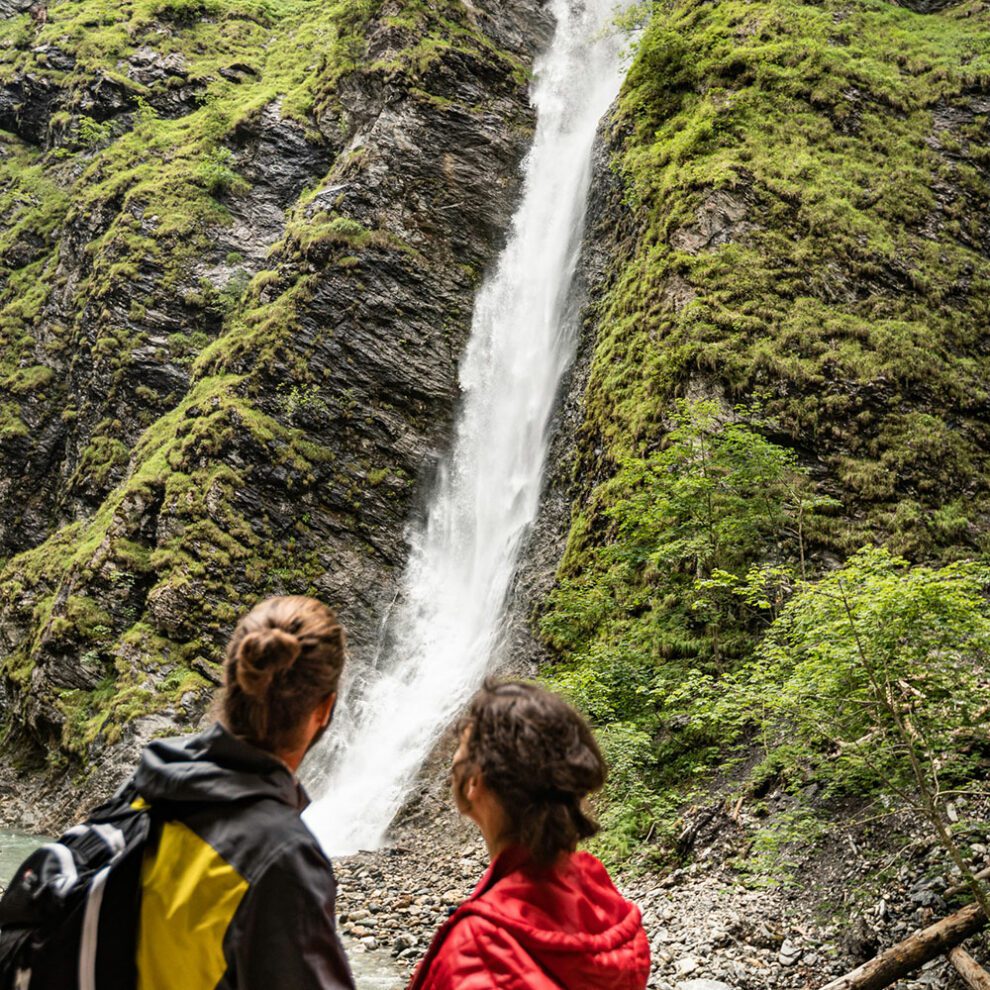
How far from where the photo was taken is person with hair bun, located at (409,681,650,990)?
1.70m

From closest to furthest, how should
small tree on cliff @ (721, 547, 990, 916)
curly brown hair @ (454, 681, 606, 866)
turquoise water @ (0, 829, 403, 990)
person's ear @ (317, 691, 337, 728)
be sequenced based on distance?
curly brown hair @ (454, 681, 606, 866)
person's ear @ (317, 691, 337, 728)
small tree on cliff @ (721, 547, 990, 916)
turquoise water @ (0, 829, 403, 990)

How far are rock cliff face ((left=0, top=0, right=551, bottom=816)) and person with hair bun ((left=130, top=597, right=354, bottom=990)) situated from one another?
1645 centimetres

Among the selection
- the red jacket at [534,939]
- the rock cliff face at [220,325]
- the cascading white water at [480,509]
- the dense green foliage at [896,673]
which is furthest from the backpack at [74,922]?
the rock cliff face at [220,325]

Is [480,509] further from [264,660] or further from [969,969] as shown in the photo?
[264,660]

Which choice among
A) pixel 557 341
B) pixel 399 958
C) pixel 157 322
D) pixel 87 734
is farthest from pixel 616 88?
pixel 399 958

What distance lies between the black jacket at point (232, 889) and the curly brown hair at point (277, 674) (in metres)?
0.11

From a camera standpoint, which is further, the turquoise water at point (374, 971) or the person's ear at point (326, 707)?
the turquoise water at point (374, 971)

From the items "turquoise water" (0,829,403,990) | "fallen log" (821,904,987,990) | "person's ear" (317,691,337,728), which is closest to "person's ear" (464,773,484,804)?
"person's ear" (317,691,337,728)

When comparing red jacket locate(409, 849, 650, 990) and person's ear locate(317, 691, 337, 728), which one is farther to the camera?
person's ear locate(317, 691, 337, 728)

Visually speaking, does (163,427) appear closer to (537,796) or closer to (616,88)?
(616,88)

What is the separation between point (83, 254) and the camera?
2919 cm

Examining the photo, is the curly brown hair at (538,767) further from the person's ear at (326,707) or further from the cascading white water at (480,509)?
the cascading white water at (480,509)

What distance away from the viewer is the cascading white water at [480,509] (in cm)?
1551

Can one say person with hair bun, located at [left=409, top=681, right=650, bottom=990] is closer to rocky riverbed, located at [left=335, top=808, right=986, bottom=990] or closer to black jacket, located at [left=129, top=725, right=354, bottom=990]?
black jacket, located at [left=129, top=725, right=354, bottom=990]
